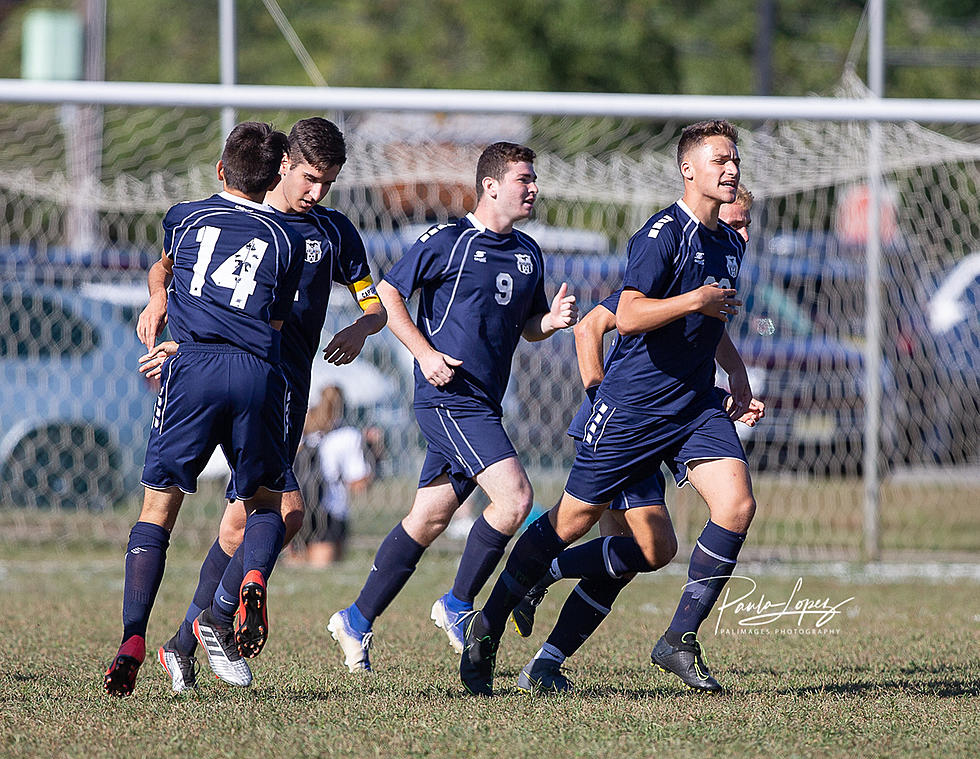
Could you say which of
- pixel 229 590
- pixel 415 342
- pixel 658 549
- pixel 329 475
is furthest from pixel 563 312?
pixel 329 475

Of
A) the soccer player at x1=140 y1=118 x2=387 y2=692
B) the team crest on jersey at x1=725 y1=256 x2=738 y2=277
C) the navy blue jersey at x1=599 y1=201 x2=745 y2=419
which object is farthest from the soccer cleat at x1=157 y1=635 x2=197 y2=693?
the team crest on jersey at x1=725 y1=256 x2=738 y2=277

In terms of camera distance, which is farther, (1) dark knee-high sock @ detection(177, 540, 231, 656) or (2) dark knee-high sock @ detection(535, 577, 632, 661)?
(2) dark knee-high sock @ detection(535, 577, 632, 661)

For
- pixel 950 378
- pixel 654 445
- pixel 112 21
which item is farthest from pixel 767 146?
pixel 112 21

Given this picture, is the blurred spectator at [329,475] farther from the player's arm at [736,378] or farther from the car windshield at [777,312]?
the player's arm at [736,378]

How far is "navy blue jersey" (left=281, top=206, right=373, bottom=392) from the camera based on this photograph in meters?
5.19

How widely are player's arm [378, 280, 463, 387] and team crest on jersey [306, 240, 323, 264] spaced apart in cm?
30

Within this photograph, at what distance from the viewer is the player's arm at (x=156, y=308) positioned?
4.86 metres

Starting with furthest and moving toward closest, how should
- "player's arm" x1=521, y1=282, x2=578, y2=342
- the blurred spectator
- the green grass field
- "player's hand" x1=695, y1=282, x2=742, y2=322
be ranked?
the blurred spectator
"player's arm" x1=521, y1=282, x2=578, y2=342
"player's hand" x1=695, y1=282, x2=742, y2=322
the green grass field

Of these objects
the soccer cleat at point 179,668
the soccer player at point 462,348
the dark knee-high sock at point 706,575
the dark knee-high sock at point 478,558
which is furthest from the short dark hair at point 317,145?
the dark knee-high sock at point 706,575

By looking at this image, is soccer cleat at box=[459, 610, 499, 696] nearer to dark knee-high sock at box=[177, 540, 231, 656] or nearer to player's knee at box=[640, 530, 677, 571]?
player's knee at box=[640, 530, 677, 571]

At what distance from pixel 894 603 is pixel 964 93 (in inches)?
551

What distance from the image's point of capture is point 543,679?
497cm

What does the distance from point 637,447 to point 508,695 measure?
1.03 meters

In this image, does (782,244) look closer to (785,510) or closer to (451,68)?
(785,510)
